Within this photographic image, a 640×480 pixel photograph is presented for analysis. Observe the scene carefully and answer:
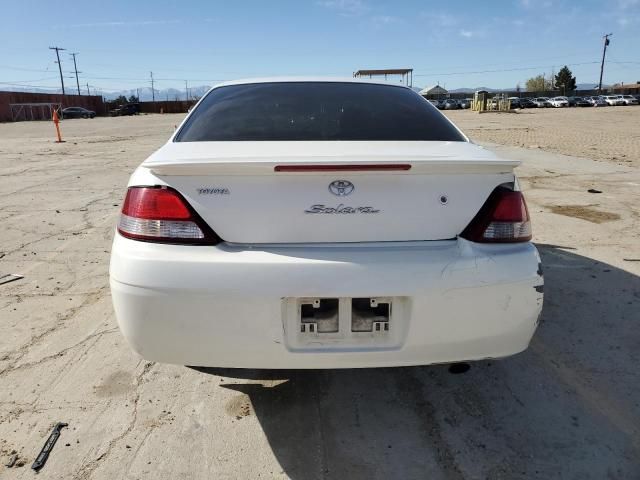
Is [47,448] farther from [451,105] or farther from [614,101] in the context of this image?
[614,101]

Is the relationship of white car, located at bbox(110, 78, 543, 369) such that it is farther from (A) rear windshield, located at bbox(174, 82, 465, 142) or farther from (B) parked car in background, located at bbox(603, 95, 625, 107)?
(B) parked car in background, located at bbox(603, 95, 625, 107)

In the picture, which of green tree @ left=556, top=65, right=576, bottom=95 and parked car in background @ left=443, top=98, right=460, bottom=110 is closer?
parked car in background @ left=443, top=98, right=460, bottom=110

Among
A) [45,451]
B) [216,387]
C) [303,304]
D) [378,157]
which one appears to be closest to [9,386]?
[45,451]

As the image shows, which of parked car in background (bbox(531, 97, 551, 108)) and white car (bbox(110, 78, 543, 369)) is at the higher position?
parked car in background (bbox(531, 97, 551, 108))

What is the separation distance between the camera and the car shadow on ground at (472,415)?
1955mm

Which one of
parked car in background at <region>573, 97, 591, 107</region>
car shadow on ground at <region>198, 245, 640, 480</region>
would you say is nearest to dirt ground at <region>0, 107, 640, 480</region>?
car shadow on ground at <region>198, 245, 640, 480</region>

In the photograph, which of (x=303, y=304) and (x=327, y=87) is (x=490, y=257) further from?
(x=327, y=87)

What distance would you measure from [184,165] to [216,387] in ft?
4.16

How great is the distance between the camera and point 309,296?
1781 millimetres

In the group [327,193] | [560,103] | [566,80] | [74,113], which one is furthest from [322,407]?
[566,80]

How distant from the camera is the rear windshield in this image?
2.48m

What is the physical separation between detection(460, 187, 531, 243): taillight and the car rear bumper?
5 centimetres

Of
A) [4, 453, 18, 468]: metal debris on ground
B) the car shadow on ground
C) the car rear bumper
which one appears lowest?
the car shadow on ground

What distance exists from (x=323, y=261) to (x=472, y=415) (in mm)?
1133
